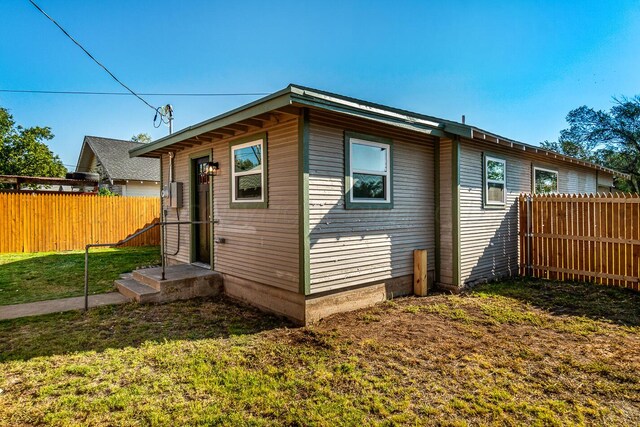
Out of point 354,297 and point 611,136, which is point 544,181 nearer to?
point 354,297

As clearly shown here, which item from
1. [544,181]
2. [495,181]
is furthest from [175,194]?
[544,181]

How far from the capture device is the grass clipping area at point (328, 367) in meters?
2.49

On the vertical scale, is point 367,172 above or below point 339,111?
below

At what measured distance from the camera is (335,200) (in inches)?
190

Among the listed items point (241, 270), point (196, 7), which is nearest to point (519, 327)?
point (241, 270)

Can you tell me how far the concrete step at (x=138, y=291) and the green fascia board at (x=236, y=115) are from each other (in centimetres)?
272

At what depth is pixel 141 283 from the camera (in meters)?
6.07

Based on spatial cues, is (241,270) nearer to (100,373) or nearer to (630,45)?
(100,373)

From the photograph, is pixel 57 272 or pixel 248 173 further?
pixel 57 272

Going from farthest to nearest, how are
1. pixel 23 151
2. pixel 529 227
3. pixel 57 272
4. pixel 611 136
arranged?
pixel 611 136
pixel 23 151
pixel 57 272
pixel 529 227

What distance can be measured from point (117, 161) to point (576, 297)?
782 inches

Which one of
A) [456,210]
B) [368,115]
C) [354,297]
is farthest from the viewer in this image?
[456,210]

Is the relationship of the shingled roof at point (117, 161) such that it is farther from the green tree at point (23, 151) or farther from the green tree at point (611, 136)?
the green tree at point (611, 136)

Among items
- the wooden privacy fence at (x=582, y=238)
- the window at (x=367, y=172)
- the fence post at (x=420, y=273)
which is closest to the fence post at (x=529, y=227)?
the wooden privacy fence at (x=582, y=238)
